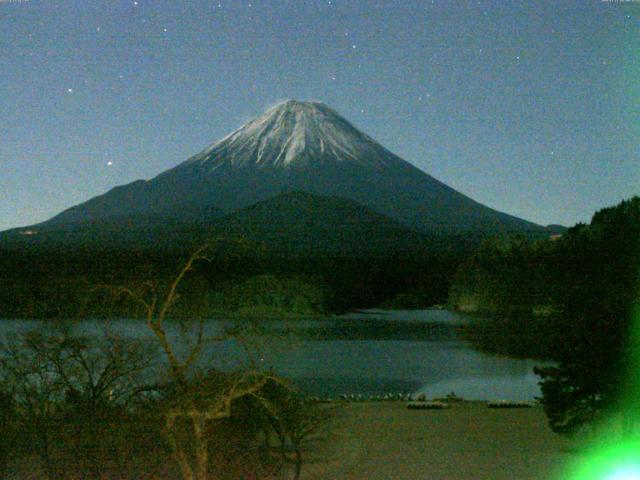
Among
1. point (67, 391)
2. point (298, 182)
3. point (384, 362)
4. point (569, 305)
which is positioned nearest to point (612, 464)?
A: point (569, 305)

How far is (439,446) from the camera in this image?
913cm

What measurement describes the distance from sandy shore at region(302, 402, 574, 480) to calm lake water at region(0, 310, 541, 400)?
1607 millimetres

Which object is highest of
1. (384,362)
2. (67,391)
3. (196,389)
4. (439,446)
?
(196,389)

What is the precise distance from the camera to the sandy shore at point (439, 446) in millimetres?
7559

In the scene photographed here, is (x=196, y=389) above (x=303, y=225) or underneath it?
underneath

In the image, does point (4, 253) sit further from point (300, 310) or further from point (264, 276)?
point (300, 310)

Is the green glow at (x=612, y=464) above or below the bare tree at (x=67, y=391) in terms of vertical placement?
below

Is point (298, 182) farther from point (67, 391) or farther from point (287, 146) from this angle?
point (67, 391)

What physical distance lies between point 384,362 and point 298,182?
182ft

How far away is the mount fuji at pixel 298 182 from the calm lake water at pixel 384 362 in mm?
24178

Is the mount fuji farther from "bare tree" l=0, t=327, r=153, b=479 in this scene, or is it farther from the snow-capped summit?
"bare tree" l=0, t=327, r=153, b=479

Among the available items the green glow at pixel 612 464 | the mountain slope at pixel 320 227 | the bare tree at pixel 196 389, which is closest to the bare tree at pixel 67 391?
the bare tree at pixel 196 389

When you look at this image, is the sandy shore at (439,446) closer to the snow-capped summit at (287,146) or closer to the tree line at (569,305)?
the tree line at (569,305)

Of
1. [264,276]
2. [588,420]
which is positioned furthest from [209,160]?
[588,420]
